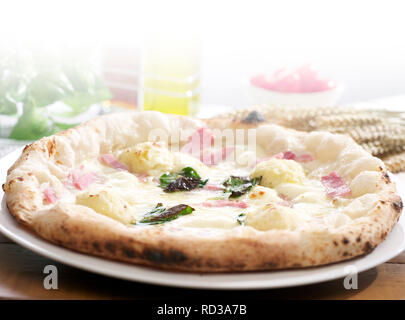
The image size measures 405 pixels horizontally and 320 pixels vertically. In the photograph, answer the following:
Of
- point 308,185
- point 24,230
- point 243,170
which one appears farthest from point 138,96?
point 24,230

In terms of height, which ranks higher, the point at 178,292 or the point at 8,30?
the point at 8,30

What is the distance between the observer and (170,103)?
581 cm

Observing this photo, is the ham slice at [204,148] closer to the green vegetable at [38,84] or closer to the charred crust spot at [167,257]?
the green vegetable at [38,84]

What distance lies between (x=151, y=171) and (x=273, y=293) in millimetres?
1189

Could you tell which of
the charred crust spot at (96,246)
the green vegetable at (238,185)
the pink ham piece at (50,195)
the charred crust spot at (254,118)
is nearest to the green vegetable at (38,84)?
the charred crust spot at (254,118)

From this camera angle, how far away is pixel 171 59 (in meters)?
5.74

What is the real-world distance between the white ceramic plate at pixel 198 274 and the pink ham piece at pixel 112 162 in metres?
1.00

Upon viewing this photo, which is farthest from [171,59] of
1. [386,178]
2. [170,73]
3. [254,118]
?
[386,178]

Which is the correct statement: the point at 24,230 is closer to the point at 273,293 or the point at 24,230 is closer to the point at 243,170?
the point at 273,293

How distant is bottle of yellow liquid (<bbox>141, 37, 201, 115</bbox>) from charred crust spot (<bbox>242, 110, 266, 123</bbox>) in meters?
1.48

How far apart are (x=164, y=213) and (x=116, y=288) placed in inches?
17.6

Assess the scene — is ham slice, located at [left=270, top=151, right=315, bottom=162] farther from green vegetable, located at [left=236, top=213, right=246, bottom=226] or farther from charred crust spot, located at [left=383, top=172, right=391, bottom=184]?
green vegetable, located at [left=236, top=213, right=246, bottom=226]

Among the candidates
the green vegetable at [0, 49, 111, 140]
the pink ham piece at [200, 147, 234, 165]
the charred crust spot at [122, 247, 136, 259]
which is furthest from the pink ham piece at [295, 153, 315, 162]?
the green vegetable at [0, 49, 111, 140]

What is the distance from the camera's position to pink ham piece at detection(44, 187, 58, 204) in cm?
311
